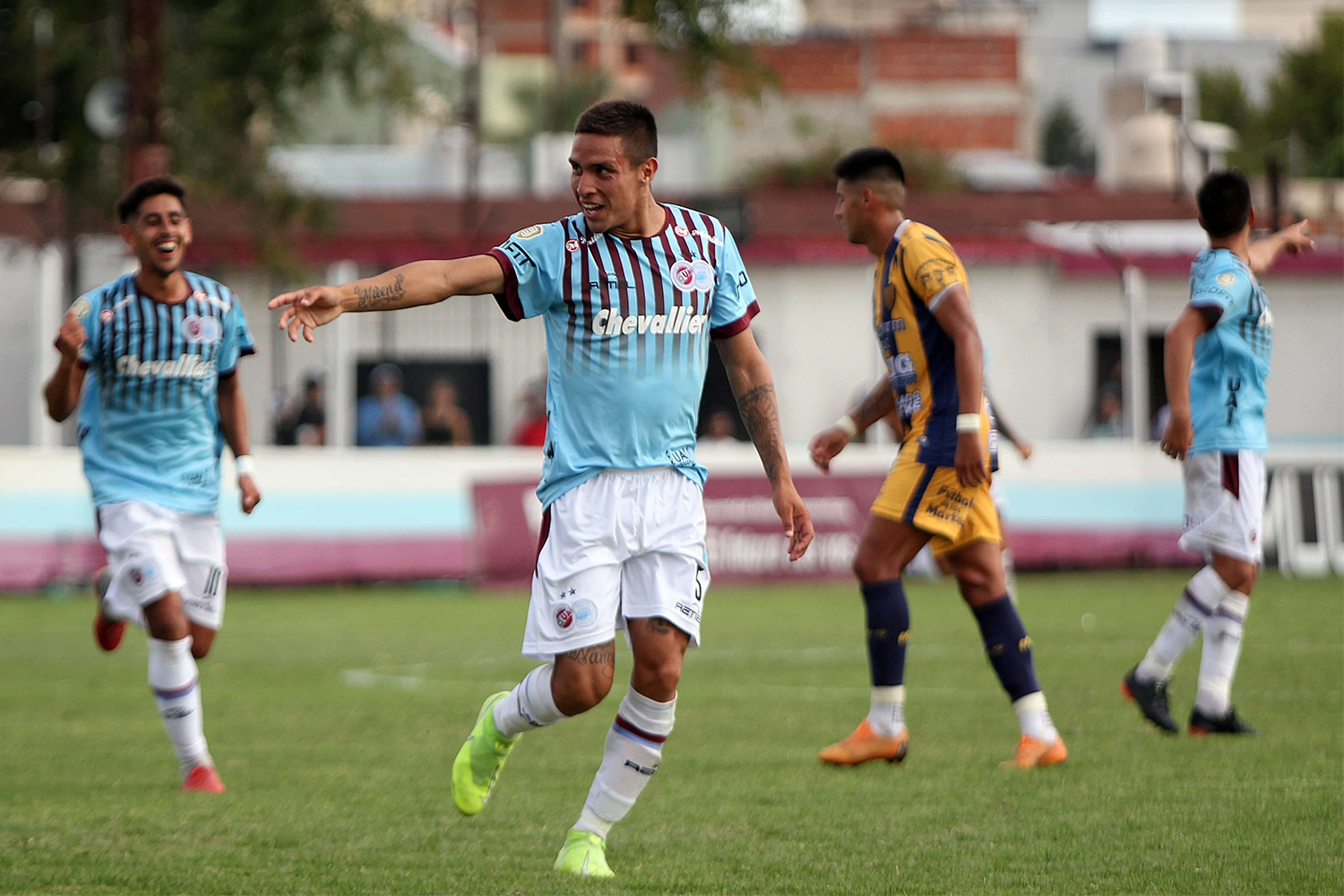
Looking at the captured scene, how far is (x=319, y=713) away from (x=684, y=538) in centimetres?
462

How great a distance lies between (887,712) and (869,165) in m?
2.34

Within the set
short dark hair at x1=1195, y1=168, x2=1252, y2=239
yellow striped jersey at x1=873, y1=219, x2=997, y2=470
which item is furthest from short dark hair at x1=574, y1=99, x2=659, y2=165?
short dark hair at x1=1195, y1=168, x2=1252, y2=239

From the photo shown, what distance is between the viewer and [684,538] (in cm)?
530

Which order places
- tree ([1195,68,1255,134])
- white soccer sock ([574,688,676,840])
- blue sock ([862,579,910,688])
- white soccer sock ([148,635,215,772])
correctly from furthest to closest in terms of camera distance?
tree ([1195,68,1255,134]) → blue sock ([862,579,910,688]) → white soccer sock ([148,635,215,772]) → white soccer sock ([574,688,676,840])

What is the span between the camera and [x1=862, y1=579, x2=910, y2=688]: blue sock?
7477 mm

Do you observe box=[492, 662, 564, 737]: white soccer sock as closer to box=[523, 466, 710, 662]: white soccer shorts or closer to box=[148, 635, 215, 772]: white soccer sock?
box=[523, 466, 710, 662]: white soccer shorts

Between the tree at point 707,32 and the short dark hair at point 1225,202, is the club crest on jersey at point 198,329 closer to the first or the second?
the short dark hair at point 1225,202

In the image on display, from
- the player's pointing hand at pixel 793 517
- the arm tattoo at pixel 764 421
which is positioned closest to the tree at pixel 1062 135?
the arm tattoo at pixel 764 421

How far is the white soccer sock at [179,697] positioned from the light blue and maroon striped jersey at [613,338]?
2.45 meters

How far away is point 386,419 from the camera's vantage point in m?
18.3

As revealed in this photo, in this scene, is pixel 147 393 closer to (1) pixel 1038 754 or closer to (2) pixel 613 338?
(2) pixel 613 338

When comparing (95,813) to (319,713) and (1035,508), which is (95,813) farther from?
(1035,508)

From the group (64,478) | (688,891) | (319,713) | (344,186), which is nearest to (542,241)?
(688,891)

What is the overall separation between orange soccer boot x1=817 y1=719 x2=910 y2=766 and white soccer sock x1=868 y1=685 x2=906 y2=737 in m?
0.02
